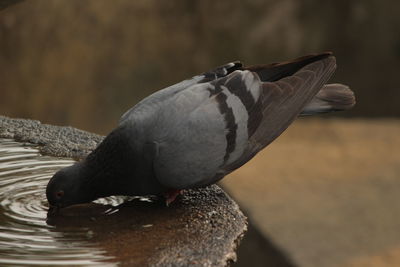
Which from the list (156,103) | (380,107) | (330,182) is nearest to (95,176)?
(156,103)

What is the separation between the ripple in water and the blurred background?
402 cm

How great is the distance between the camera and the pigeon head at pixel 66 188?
3213 mm

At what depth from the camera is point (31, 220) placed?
3.08 m

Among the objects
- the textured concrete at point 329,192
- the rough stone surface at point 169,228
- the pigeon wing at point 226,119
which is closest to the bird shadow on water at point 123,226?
the rough stone surface at point 169,228

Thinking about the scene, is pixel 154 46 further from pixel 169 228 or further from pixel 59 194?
pixel 169 228

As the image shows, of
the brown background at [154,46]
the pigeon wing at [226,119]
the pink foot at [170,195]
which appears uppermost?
the pigeon wing at [226,119]

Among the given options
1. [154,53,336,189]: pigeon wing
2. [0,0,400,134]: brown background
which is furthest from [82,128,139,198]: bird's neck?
[0,0,400,134]: brown background

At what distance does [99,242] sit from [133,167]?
1.91 feet

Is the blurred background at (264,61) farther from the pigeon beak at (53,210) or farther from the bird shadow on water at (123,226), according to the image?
the pigeon beak at (53,210)

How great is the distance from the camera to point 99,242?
288 cm

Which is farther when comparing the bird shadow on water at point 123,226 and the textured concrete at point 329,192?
the textured concrete at point 329,192

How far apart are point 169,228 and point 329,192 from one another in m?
5.47

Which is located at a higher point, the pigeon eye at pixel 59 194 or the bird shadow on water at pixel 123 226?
the pigeon eye at pixel 59 194

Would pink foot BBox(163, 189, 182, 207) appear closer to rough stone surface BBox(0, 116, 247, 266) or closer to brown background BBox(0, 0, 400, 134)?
rough stone surface BBox(0, 116, 247, 266)
